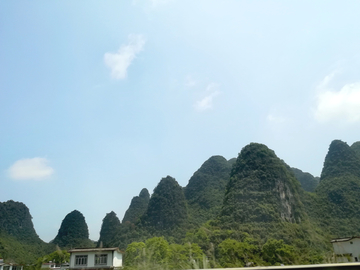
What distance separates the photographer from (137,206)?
144 feet

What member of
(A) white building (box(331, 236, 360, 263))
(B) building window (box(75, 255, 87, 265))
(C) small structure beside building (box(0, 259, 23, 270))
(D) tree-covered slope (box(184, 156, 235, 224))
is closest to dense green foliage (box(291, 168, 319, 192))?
(D) tree-covered slope (box(184, 156, 235, 224))

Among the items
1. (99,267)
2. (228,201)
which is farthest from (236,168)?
(99,267)

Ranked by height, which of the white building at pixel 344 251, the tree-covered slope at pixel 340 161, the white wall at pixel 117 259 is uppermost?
the tree-covered slope at pixel 340 161

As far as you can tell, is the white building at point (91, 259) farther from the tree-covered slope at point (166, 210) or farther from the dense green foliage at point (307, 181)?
the dense green foliage at point (307, 181)

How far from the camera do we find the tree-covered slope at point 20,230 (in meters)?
31.5

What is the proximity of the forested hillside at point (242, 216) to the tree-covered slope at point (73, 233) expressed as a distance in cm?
12

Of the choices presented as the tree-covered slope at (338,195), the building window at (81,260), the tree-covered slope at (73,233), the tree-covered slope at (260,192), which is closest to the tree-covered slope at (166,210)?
the tree-covered slope at (260,192)

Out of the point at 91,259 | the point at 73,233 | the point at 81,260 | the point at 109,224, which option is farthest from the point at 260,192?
the point at 73,233

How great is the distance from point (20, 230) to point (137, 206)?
16.7m

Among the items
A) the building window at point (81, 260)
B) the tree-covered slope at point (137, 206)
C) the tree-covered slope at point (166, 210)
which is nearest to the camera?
the building window at point (81, 260)

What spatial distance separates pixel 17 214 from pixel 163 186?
2037cm

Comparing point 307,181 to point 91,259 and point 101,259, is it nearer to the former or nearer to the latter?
point 101,259

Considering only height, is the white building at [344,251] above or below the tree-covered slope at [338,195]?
below

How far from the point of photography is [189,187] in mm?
42531
